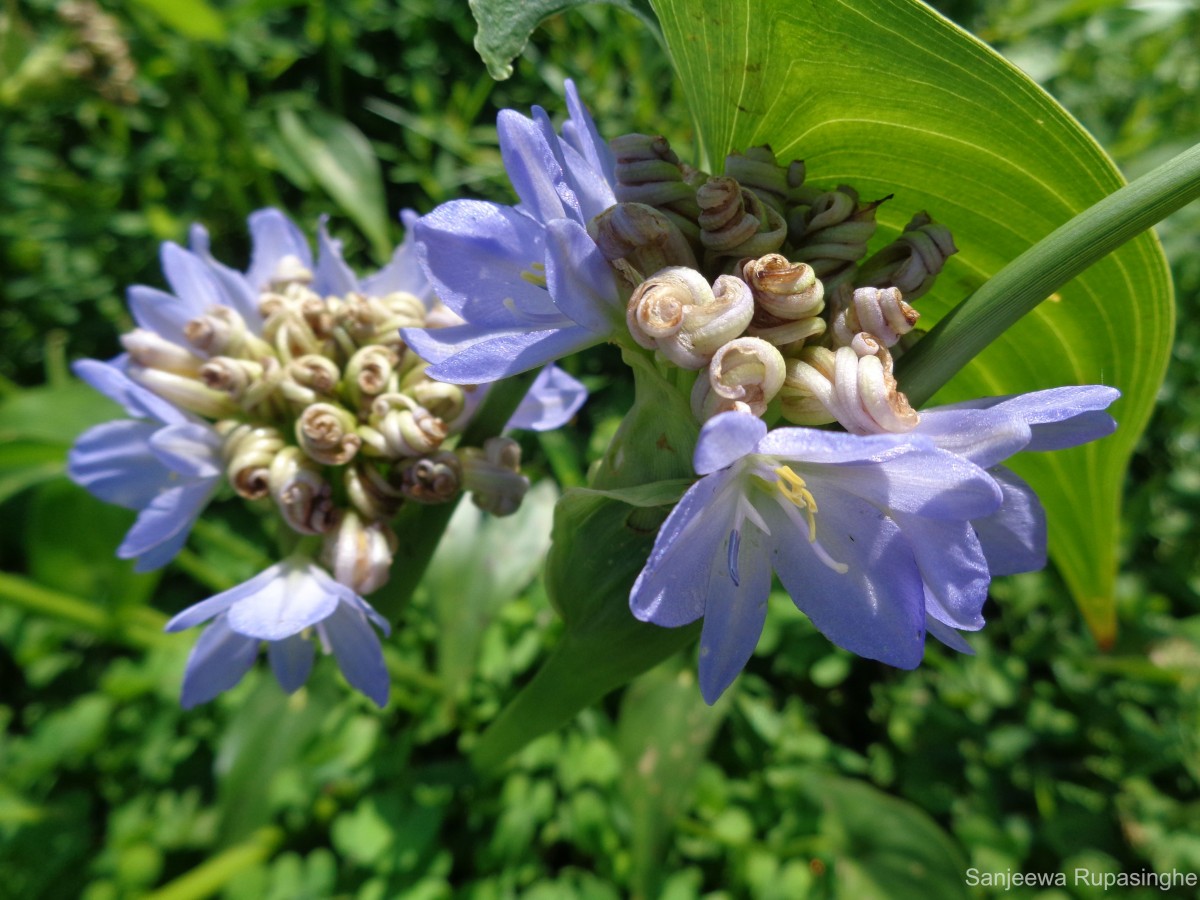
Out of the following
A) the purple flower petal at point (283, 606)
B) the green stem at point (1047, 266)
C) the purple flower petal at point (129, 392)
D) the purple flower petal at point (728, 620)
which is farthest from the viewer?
the purple flower petal at point (129, 392)

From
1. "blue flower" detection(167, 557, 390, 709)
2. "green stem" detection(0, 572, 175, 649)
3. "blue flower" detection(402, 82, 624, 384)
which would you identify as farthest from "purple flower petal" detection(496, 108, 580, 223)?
"green stem" detection(0, 572, 175, 649)

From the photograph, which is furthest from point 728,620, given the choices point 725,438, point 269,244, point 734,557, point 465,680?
point 465,680

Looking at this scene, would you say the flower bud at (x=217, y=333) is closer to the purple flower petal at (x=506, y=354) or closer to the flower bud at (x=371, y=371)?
the flower bud at (x=371, y=371)

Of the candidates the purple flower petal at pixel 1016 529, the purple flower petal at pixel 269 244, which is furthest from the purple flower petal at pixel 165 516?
the purple flower petal at pixel 1016 529

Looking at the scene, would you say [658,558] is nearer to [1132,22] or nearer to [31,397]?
[31,397]

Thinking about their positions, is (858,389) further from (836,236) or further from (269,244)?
(269,244)

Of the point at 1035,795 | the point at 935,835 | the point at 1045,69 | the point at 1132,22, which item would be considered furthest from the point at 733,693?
the point at 1132,22
